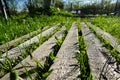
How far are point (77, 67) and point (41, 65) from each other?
29 cm

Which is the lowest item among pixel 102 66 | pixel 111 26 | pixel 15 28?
pixel 111 26

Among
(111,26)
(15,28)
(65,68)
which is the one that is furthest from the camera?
(111,26)

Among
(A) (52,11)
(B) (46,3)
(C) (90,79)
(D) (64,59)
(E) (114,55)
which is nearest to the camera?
(C) (90,79)

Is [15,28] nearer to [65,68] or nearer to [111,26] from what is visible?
[111,26]

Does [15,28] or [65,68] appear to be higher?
[65,68]

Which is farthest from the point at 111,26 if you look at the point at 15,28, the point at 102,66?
the point at 102,66

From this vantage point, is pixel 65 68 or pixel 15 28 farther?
pixel 15 28

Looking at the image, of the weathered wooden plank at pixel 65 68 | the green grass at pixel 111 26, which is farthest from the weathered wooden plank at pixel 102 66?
the green grass at pixel 111 26

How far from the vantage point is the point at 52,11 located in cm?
1895

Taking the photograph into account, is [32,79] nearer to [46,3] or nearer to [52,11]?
[52,11]

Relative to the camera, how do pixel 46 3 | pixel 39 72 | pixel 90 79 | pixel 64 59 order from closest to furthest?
1. pixel 90 79
2. pixel 39 72
3. pixel 64 59
4. pixel 46 3

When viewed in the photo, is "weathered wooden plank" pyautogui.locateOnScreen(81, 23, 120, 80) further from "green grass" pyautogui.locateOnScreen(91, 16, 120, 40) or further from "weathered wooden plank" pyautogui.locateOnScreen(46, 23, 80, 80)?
"green grass" pyautogui.locateOnScreen(91, 16, 120, 40)

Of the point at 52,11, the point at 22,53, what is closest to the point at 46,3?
the point at 52,11

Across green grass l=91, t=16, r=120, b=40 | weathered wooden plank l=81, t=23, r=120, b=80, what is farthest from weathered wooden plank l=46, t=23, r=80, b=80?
green grass l=91, t=16, r=120, b=40
